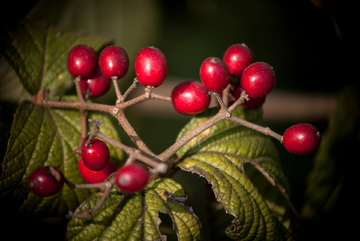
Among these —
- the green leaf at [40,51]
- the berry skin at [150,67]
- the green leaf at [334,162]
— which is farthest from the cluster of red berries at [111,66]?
the green leaf at [334,162]

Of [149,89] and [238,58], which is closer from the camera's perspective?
[149,89]

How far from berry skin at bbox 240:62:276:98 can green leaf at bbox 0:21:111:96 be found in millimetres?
1332

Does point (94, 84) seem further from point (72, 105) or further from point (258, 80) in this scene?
point (258, 80)

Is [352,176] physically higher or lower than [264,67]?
lower

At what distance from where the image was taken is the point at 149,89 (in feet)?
4.98

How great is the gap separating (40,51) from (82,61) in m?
0.57

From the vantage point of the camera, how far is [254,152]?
1.85 m

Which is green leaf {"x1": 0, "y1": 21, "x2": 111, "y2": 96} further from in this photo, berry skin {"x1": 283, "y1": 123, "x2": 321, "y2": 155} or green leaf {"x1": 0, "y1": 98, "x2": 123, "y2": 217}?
berry skin {"x1": 283, "y1": 123, "x2": 321, "y2": 155}

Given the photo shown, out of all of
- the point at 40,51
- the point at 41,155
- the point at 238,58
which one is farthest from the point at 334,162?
the point at 40,51

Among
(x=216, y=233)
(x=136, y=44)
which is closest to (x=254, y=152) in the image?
(x=216, y=233)

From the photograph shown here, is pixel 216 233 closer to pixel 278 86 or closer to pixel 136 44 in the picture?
pixel 136 44

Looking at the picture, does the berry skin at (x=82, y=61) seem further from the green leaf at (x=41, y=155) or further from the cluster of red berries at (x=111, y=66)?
→ the green leaf at (x=41, y=155)

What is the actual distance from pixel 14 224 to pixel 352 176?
2867mm

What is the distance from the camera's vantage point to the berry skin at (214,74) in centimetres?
143
